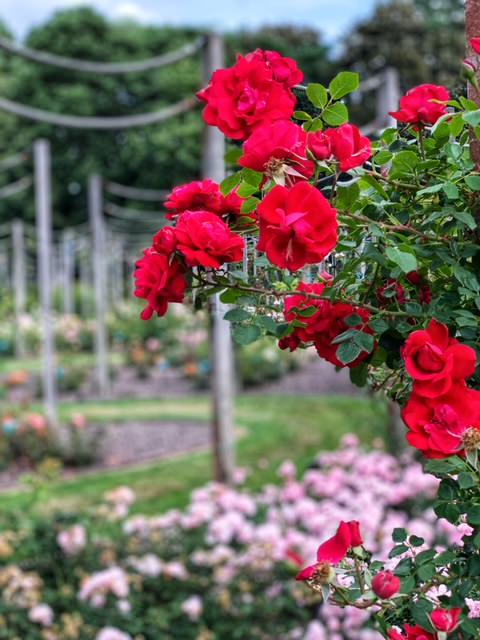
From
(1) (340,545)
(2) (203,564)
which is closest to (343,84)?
(1) (340,545)

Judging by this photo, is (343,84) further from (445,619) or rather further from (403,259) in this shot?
(445,619)

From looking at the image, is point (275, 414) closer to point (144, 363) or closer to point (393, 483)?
point (144, 363)

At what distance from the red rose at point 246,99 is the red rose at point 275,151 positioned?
3.0 inches

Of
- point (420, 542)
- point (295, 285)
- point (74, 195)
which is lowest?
point (420, 542)

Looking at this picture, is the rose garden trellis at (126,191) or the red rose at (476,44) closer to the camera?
the red rose at (476,44)

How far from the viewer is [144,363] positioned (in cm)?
1040

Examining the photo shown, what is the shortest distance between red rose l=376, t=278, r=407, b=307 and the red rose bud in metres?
0.31

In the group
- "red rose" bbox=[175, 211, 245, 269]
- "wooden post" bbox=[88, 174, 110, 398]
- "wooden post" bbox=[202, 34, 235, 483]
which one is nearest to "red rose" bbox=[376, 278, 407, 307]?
"red rose" bbox=[175, 211, 245, 269]

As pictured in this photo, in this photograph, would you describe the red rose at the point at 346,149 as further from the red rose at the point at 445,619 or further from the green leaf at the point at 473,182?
the red rose at the point at 445,619

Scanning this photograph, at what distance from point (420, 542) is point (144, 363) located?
953cm

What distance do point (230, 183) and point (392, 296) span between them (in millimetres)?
228

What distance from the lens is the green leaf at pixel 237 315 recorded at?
95 centimetres

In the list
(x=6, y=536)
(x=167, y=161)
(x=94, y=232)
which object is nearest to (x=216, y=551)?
(x=6, y=536)

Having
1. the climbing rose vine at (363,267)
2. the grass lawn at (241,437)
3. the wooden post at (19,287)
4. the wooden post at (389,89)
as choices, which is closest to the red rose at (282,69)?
the climbing rose vine at (363,267)
